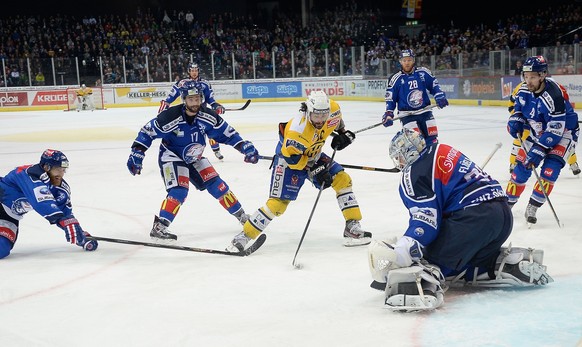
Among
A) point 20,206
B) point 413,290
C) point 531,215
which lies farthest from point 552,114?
point 20,206

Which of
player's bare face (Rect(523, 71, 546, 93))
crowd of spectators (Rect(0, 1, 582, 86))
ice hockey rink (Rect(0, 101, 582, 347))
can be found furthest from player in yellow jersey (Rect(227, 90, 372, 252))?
crowd of spectators (Rect(0, 1, 582, 86))

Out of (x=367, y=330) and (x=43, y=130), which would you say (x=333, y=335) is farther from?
(x=43, y=130)

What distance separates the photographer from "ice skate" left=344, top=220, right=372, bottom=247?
4.51 m

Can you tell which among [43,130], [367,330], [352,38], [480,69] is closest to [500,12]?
[352,38]

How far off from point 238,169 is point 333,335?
5601 millimetres

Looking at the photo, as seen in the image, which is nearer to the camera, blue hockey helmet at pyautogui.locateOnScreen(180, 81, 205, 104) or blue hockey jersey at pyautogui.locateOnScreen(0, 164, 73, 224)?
blue hockey jersey at pyautogui.locateOnScreen(0, 164, 73, 224)

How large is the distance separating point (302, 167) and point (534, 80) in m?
1.95

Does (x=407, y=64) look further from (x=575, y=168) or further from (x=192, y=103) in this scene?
(x=192, y=103)

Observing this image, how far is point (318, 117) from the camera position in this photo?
4297 millimetres

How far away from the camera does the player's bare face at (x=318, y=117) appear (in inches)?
168

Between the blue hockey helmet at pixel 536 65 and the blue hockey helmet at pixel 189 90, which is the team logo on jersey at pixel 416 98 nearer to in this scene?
the blue hockey helmet at pixel 536 65

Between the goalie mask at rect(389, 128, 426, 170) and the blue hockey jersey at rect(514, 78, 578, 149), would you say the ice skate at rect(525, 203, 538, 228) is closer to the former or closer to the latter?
the blue hockey jersey at rect(514, 78, 578, 149)

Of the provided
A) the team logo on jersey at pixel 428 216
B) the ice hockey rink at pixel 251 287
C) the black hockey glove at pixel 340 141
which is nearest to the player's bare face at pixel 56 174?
the ice hockey rink at pixel 251 287

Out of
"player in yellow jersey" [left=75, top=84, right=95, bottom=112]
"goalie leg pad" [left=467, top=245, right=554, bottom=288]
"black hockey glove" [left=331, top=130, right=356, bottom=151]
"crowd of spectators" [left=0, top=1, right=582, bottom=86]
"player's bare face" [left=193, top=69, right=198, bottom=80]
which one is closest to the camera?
"goalie leg pad" [left=467, top=245, right=554, bottom=288]
